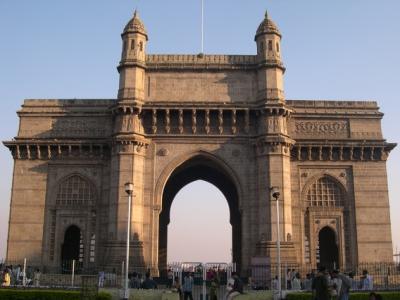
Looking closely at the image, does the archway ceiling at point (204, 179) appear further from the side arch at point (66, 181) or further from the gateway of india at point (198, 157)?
the side arch at point (66, 181)

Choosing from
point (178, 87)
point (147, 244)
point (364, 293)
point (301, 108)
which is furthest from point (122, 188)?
point (364, 293)

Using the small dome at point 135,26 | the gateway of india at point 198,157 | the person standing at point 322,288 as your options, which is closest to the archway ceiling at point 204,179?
the gateway of india at point 198,157

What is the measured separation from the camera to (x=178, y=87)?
35531 mm

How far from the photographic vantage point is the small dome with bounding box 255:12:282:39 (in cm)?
3572

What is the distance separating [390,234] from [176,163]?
1409 cm

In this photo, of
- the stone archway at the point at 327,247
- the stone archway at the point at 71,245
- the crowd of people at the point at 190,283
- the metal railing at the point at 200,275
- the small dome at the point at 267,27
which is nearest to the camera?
the crowd of people at the point at 190,283

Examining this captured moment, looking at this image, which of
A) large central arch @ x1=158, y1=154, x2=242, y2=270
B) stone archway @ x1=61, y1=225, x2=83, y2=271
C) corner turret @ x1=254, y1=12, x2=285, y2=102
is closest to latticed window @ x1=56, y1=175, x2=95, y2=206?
stone archway @ x1=61, y1=225, x2=83, y2=271

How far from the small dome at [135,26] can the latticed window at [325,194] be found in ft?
49.2

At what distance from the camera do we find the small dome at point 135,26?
1405 inches

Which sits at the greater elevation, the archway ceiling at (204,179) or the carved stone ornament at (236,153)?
the carved stone ornament at (236,153)

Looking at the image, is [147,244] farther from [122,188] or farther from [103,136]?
[103,136]

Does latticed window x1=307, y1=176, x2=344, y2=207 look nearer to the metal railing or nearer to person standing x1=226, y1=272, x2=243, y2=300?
the metal railing

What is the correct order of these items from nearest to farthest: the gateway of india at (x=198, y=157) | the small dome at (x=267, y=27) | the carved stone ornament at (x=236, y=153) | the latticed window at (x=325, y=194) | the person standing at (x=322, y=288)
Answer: the person standing at (x=322, y=288) < the gateway of india at (x=198, y=157) < the carved stone ornament at (x=236, y=153) < the latticed window at (x=325, y=194) < the small dome at (x=267, y=27)

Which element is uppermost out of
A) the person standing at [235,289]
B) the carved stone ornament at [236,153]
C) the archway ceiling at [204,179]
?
the carved stone ornament at [236,153]
